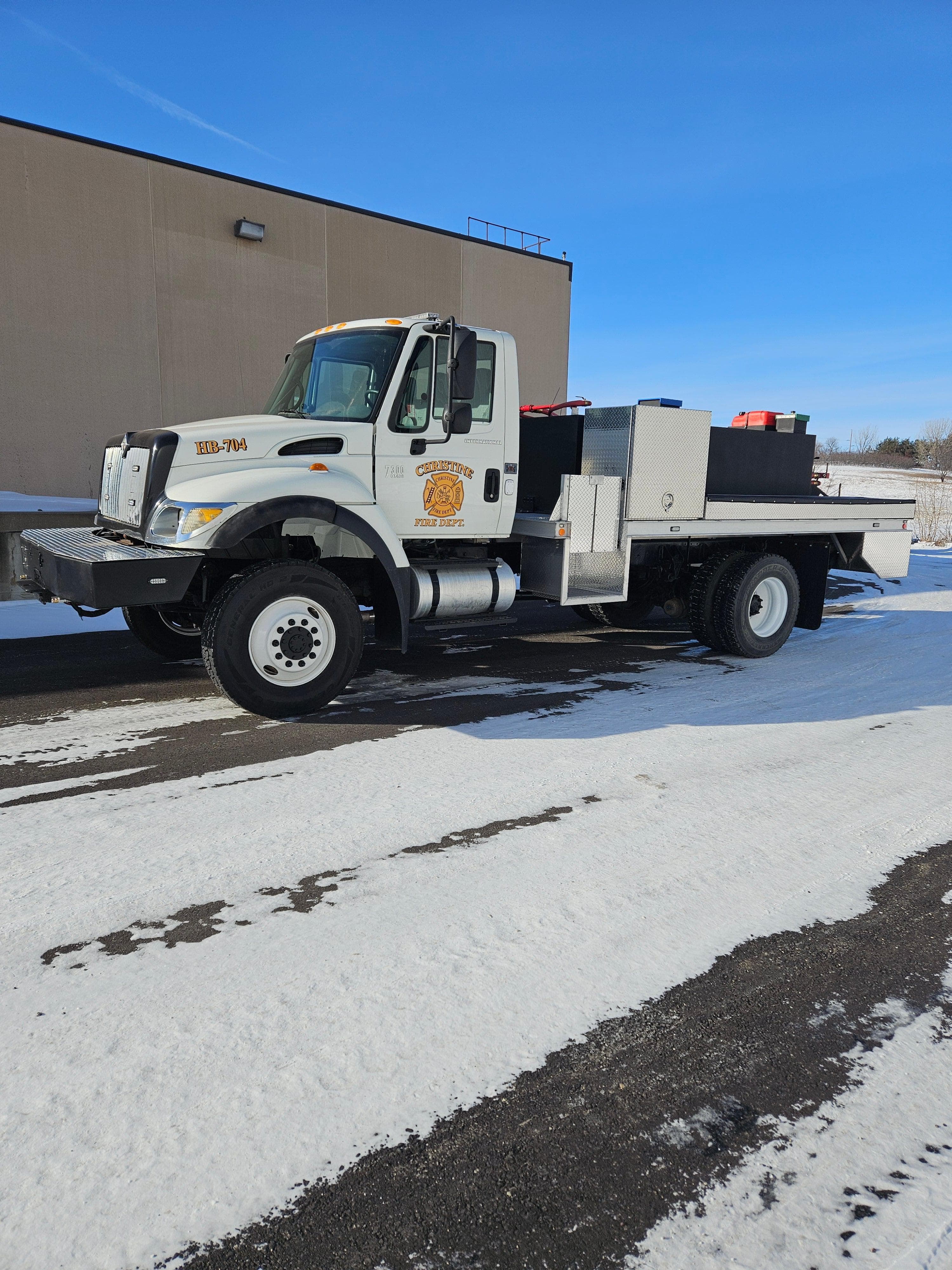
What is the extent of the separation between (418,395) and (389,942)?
4.30 m

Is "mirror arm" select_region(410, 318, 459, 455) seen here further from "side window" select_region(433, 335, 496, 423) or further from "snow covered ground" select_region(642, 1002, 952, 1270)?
"snow covered ground" select_region(642, 1002, 952, 1270)

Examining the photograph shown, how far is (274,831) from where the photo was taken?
3.74 metres

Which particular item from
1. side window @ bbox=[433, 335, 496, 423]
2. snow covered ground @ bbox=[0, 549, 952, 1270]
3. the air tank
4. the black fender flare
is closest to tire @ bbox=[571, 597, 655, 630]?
the air tank

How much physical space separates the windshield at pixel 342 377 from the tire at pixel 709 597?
3.66m

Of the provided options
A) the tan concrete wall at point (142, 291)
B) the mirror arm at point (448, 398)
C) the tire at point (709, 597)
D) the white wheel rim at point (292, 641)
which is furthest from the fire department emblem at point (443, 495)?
the tan concrete wall at point (142, 291)

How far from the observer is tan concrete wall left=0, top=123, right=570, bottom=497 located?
46.8 feet

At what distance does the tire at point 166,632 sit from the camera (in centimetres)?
684

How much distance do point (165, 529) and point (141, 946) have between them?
3145mm

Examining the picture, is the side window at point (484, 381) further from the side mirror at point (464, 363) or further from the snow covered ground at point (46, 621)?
the snow covered ground at point (46, 621)

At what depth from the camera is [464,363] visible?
6.02 metres

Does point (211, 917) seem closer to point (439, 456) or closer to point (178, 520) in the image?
point (178, 520)

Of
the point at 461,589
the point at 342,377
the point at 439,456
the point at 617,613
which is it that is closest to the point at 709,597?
the point at 617,613

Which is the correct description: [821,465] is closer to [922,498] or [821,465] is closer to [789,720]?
[922,498]

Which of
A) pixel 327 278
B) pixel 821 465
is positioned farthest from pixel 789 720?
pixel 821 465
